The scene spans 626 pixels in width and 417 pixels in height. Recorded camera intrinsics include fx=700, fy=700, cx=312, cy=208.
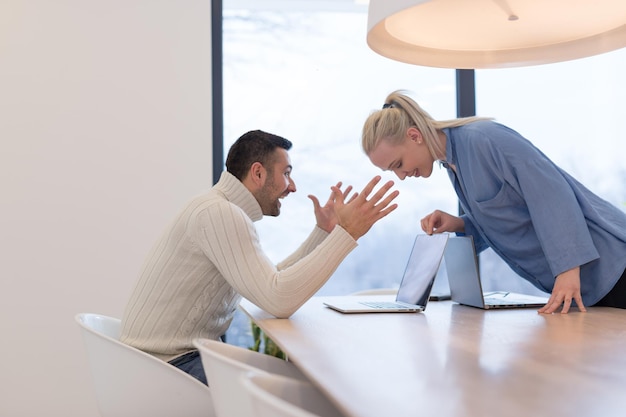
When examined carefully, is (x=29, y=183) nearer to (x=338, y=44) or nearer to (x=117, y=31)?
(x=117, y=31)

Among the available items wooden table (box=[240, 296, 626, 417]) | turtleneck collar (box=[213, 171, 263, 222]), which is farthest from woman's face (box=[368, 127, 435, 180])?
wooden table (box=[240, 296, 626, 417])

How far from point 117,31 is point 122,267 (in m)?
1.21

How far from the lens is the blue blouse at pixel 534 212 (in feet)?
6.05

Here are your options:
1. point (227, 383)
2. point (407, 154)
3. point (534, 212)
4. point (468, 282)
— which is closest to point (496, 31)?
point (534, 212)

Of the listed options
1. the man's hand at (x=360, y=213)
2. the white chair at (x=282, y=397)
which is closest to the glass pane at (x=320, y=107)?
the man's hand at (x=360, y=213)

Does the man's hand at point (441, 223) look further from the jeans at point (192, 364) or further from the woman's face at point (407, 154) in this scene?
the jeans at point (192, 364)

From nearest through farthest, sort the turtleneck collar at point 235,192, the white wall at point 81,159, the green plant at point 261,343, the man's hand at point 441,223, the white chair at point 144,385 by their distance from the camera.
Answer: the white chair at point 144,385 → the turtleneck collar at point 235,192 → the man's hand at point 441,223 → the white wall at point 81,159 → the green plant at point 261,343

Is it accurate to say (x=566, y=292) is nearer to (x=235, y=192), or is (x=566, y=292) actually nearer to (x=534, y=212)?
(x=534, y=212)

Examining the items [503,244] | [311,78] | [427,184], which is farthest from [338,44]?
[503,244]

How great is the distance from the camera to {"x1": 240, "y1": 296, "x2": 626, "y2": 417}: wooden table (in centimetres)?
85

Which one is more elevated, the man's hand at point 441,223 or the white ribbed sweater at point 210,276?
the man's hand at point 441,223

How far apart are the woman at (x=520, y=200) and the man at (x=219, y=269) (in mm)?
300

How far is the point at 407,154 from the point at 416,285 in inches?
16.6

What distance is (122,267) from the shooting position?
3.52 meters
